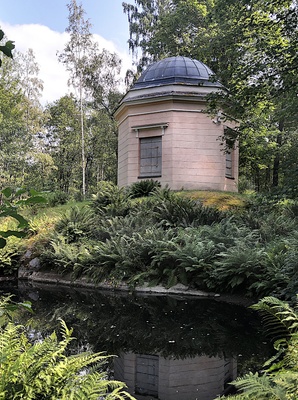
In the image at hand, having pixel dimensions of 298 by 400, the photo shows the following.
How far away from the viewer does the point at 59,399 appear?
70.2 inches

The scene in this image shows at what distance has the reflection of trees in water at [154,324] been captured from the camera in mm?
4309

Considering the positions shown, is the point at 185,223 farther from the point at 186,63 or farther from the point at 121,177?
the point at 186,63

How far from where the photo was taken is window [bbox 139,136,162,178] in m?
14.0

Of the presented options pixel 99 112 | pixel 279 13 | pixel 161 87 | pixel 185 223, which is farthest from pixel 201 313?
pixel 99 112

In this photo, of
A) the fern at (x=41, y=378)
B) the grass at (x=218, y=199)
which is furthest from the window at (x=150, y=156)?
the fern at (x=41, y=378)

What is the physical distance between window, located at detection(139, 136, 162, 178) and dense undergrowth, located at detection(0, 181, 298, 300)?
8.51 ft

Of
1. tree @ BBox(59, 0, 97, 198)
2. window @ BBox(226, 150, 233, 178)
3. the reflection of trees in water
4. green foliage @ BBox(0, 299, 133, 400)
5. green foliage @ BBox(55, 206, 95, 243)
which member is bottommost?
the reflection of trees in water

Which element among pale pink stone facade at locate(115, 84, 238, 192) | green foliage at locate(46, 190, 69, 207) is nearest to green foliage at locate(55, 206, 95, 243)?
pale pink stone facade at locate(115, 84, 238, 192)

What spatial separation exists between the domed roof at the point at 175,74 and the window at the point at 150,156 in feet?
7.50

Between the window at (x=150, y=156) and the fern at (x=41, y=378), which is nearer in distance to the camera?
the fern at (x=41, y=378)

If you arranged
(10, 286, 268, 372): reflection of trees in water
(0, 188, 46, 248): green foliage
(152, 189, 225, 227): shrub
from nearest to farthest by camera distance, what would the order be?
1. (0, 188, 46, 248): green foliage
2. (10, 286, 268, 372): reflection of trees in water
3. (152, 189, 225, 227): shrub

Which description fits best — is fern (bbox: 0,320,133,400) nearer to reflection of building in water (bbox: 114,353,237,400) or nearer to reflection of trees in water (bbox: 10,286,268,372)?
reflection of building in water (bbox: 114,353,237,400)

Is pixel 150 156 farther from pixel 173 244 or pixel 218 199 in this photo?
pixel 173 244

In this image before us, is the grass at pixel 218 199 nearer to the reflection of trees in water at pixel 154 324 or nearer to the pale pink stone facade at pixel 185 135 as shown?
the pale pink stone facade at pixel 185 135
